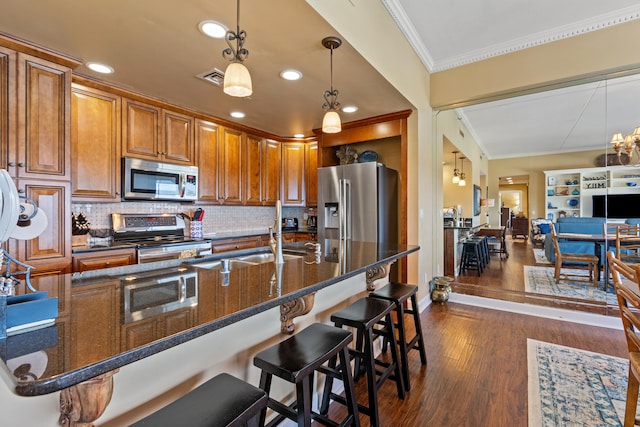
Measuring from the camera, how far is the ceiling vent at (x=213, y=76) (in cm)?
266

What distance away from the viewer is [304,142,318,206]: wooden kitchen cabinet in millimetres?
4953

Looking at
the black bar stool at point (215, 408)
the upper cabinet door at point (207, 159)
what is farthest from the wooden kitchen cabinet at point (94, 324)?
the upper cabinet door at point (207, 159)

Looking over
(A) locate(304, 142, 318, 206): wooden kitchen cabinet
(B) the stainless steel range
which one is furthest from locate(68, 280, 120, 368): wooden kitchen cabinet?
(A) locate(304, 142, 318, 206): wooden kitchen cabinet

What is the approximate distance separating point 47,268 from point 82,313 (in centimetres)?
195

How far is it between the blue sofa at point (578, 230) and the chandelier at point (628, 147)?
0.69 meters

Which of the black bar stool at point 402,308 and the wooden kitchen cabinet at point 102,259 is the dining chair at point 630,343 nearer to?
the black bar stool at point 402,308

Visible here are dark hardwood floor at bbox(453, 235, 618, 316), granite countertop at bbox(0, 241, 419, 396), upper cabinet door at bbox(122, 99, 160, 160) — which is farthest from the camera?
dark hardwood floor at bbox(453, 235, 618, 316)

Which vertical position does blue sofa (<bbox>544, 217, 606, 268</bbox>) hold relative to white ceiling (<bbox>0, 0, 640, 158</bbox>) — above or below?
below

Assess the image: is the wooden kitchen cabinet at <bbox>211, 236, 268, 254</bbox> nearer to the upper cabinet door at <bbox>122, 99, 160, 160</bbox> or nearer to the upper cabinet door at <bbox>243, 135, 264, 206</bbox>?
the upper cabinet door at <bbox>243, 135, 264, 206</bbox>

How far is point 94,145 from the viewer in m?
2.84

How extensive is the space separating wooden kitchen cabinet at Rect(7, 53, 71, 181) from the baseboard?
4447 millimetres

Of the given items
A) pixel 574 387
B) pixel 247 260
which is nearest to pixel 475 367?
pixel 574 387

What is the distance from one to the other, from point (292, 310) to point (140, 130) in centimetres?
283

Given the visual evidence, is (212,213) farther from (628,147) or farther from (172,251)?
(628,147)
